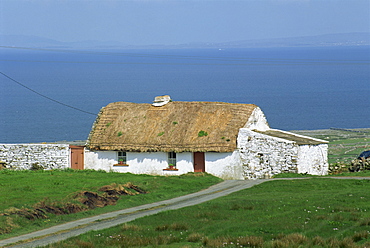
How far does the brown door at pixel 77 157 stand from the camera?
45469mm

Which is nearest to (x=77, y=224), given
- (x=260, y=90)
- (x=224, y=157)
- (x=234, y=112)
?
(x=224, y=157)

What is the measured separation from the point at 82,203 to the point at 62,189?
4772mm

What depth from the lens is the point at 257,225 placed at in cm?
2195

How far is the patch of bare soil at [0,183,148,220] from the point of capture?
2575cm

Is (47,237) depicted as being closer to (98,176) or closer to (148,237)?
(148,237)

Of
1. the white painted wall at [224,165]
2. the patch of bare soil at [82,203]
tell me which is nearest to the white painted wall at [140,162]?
the white painted wall at [224,165]

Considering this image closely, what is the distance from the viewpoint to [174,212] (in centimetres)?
2588

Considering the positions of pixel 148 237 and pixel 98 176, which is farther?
pixel 98 176

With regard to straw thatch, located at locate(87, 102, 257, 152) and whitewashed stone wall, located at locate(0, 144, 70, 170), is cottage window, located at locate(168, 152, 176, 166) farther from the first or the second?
whitewashed stone wall, located at locate(0, 144, 70, 170)

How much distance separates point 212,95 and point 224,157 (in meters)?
115

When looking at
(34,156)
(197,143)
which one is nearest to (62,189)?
(197,143)

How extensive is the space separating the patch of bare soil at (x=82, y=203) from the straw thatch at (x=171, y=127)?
10.1 m

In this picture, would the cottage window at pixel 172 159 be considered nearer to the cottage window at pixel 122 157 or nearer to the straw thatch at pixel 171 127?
the straw thatch at pixel 171 127

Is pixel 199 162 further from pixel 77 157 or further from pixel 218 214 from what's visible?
pixel 218 214
